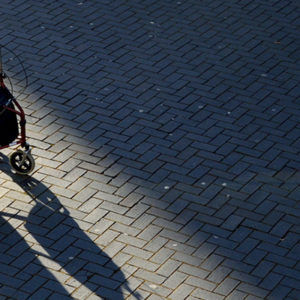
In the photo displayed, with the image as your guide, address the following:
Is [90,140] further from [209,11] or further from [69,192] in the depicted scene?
[209,11]

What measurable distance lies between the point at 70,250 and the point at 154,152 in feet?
5.72

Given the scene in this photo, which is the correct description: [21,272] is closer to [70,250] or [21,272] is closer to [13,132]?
[70,250]

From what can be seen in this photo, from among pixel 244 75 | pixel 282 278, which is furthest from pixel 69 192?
pixel 244 75

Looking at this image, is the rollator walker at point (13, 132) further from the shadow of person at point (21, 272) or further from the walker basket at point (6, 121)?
the shadow of person at point (21, 272)

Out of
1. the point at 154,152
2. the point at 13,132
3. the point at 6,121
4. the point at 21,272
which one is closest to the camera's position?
the point at 21,272

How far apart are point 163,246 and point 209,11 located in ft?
15.9

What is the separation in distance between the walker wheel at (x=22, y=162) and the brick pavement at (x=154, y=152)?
0.11 meters

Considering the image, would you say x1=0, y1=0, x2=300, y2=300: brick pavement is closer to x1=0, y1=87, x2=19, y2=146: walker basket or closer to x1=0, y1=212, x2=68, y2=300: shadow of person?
x1=0, y1=212, x2=68, y2=300: shadow of person

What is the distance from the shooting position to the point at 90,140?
920 cm

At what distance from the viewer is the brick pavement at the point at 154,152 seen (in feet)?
25.0

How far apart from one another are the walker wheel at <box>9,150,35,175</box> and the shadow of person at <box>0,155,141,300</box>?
0.17 metres

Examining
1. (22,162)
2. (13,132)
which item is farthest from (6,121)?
(22,162)

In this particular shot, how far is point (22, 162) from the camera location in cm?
855

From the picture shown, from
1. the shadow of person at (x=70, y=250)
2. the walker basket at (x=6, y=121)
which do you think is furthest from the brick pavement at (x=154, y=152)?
the walker basket at (x=6, y=121)
